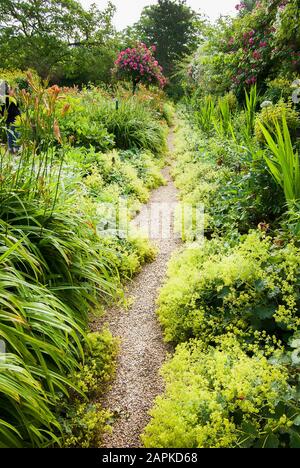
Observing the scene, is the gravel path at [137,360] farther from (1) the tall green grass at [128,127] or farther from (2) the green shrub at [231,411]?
(1) the tall green grass at [128,127]

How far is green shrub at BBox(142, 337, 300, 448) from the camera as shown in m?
1.55

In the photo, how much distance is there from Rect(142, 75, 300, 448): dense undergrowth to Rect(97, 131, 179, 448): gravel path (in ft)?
0.32

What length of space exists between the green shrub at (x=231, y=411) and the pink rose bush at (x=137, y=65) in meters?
9.96

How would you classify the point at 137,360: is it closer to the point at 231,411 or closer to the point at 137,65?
the point at 231,411

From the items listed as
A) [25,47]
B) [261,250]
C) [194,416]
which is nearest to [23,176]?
[261,250]

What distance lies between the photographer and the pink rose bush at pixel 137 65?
1006 centimetres

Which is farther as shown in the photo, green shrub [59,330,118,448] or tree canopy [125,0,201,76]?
tree canopy [125,0,201,76]

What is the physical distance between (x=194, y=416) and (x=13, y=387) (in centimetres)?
86

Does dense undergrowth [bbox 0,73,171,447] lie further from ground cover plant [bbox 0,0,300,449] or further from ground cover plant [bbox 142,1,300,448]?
ground cover plant [bbox 142,1,300,448]

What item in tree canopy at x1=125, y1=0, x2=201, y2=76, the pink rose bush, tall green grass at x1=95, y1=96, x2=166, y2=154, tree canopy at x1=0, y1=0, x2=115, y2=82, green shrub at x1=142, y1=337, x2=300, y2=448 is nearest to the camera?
green shrub at x1=142, y1=337, x2=300, y2=448

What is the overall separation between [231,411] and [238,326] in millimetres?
717

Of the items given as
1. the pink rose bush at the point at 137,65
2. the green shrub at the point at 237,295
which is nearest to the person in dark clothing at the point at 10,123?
the green shrub at the point at 237,295

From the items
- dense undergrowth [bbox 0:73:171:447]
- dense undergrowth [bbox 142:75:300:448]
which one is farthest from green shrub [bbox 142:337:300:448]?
dense undergrowth [bbox 0:73:171:447]

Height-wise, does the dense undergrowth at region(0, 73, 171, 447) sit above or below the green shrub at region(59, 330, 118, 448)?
above
